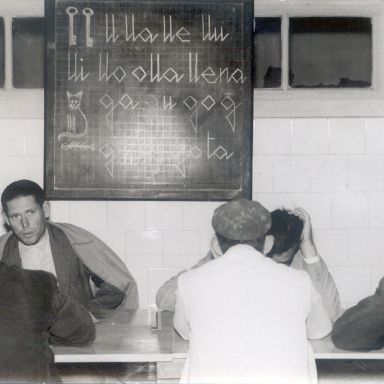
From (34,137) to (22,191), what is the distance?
51cm

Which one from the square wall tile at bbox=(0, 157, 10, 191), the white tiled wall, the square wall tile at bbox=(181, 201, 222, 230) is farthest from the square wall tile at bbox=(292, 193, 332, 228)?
the square wall tile at bbox=(0, 157, 10, 191)

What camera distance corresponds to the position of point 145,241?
4.00m

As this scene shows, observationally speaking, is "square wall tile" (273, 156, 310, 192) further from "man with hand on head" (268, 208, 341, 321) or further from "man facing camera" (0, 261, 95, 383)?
"man facing camera" (0, 261, 95, 383)

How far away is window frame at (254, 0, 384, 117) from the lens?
12.8 ft

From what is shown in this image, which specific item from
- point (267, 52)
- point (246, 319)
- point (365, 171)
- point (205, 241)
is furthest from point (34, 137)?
point (246, 319)

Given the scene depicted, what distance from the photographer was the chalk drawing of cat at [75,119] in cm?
388

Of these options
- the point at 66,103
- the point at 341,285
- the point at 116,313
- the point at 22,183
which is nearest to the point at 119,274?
the point at 116,313

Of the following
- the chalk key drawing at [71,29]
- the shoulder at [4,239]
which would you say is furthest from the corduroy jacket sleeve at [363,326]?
the chalk key drawing at [71,29]

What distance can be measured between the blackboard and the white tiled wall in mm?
143

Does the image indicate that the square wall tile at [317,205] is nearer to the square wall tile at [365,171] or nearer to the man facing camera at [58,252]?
the square wall tile at [365,171]

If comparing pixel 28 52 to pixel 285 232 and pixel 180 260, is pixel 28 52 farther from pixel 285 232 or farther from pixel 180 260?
pixel 285 232

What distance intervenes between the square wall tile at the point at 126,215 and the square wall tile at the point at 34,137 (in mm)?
527

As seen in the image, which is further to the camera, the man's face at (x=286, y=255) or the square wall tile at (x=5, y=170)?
the square wall tile at (x=5, y=170)

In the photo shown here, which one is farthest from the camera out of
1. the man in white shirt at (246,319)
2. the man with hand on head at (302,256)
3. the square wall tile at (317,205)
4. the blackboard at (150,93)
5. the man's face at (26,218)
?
the square wall tile at (317,205)
